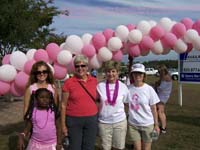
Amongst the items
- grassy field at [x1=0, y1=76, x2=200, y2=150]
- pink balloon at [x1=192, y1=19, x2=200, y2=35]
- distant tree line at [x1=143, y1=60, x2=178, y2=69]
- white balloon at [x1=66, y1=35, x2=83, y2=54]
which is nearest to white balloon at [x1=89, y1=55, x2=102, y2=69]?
white balloon at [x1=66, y1=35, x2=83, y2=54]

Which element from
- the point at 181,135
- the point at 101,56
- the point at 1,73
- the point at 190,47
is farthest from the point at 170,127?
the point at 1,73

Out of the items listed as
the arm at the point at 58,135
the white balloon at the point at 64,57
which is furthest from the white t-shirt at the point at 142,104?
the white balloon at the point at 64,57

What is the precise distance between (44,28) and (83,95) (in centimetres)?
1466

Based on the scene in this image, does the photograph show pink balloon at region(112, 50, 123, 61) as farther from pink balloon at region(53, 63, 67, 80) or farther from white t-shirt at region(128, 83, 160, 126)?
white t-shirt at region(128, 83, 160, 126)

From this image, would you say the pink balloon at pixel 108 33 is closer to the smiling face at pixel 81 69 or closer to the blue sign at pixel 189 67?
the smiling face at pixel 81 69

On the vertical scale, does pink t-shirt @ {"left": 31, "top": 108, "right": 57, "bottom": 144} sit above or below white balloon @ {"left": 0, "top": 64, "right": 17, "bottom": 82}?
below

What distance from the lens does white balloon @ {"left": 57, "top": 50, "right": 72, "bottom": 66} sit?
7285 mm

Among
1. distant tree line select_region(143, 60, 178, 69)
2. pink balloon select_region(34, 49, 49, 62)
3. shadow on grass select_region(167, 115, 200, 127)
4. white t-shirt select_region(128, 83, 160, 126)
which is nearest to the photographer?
white t-shirt select_region(128, 83, 160, 126)

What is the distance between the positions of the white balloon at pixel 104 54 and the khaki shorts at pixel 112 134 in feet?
8.35

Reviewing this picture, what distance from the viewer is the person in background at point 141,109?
209 inches

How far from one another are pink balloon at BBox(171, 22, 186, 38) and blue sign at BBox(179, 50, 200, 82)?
26.2 ft

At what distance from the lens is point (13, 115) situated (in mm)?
12805

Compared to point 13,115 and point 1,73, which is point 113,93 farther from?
point 13,115

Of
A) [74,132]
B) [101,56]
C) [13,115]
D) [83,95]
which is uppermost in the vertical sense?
[101,56]
